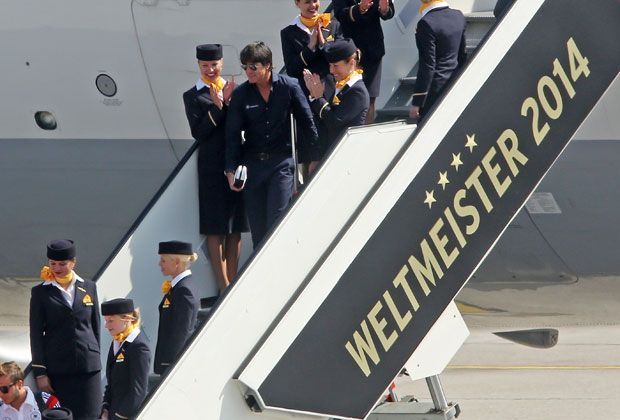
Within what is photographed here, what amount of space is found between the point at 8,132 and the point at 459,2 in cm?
437

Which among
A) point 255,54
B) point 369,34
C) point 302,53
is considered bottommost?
point 255,54

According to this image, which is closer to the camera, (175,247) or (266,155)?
(175,247)

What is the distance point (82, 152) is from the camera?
11414mm

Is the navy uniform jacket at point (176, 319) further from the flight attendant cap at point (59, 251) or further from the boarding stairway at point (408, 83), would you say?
the boarding stairway at point (408, 83)

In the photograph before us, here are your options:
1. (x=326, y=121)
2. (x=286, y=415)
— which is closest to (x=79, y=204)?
(x=326, y=121)

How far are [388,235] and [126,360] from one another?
177 centimetres

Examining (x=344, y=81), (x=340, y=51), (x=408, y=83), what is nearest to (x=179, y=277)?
(x=344, y=81)

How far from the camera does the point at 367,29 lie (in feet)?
27.8

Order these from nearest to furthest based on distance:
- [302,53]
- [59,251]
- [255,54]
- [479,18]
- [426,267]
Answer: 1. [426,267]
2. [255,54]
3. [59,251]
4. [302,53]
5. [479,18]

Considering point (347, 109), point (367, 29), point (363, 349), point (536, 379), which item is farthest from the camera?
point (536, 379)

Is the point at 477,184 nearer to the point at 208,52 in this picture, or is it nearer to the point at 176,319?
the point at 176,319

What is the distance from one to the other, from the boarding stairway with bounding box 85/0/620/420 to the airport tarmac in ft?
14.3

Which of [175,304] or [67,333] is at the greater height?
Result: [175,304]

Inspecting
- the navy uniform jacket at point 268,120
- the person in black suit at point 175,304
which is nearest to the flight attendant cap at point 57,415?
the person in black suit at point 175,304
